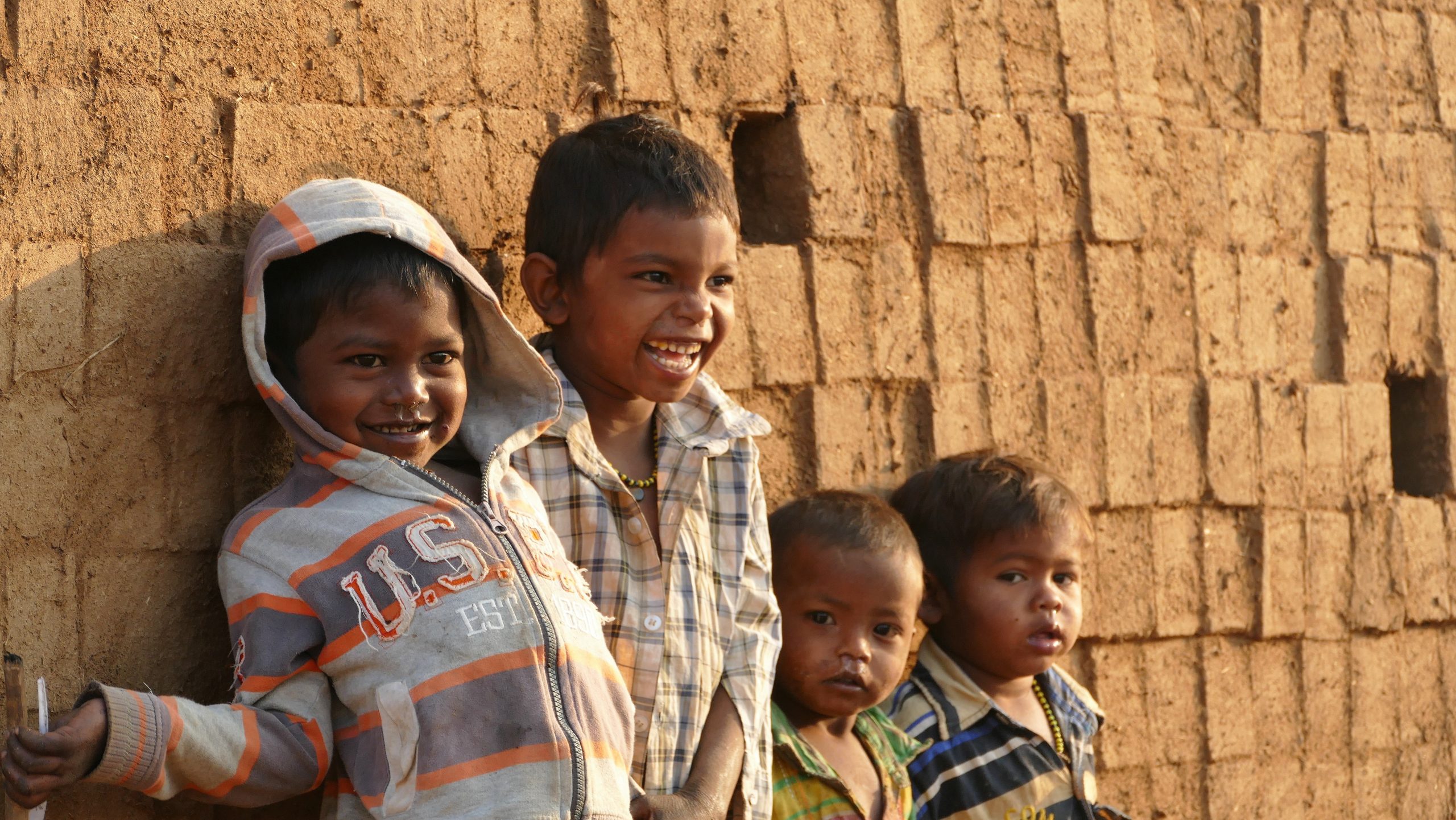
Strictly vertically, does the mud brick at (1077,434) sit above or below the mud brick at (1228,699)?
above

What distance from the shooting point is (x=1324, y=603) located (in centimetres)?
449

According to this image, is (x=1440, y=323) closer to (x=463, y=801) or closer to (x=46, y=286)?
(x=463, y=801)

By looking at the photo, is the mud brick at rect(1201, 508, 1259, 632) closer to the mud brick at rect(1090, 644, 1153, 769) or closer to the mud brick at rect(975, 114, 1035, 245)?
the mud brick at rect(1090, 644, 1153, 769)

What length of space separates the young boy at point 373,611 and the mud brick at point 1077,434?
5.72ft

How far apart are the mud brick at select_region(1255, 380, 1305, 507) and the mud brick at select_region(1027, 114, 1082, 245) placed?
80 cm

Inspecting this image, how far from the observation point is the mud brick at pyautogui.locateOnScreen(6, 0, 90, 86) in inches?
106

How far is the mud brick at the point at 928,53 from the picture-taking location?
12.9 ft

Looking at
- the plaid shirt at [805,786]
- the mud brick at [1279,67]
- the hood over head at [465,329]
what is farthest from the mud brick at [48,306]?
the mud brick at [1279,67]

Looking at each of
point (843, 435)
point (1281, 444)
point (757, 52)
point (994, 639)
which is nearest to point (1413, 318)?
point (1281, 444)

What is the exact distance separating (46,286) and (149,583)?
541mm

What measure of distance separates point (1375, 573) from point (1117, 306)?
1209mm

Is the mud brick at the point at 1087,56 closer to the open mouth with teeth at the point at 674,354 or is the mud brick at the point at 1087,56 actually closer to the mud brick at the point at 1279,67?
the mud brick at the point at 1279,67

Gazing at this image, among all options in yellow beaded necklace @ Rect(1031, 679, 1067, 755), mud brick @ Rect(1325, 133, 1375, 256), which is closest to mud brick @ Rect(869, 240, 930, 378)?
yellow beaded necklace @ Rect(1031, 679, 1067, 755)

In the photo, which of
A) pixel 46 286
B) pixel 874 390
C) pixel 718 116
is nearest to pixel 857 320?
pixel 874 390
